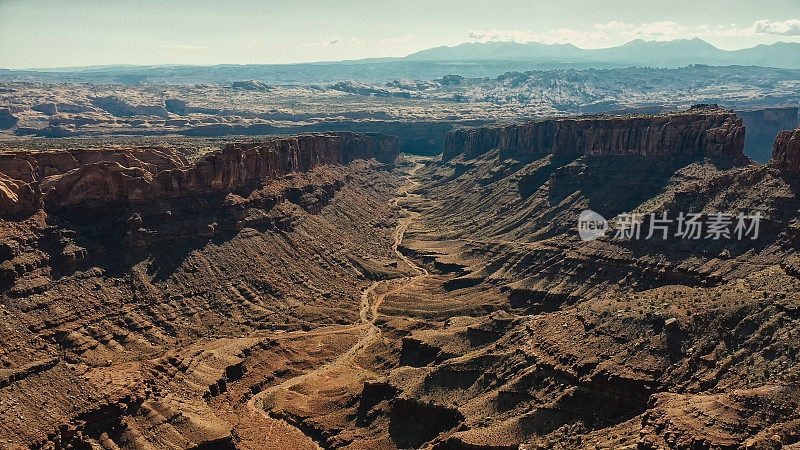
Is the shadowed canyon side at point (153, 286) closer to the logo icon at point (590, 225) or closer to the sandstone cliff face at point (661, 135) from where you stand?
the logo icon at point (590, 225)

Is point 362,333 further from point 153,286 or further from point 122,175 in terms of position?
point 122,175

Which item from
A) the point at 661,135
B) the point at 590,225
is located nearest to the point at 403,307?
the point at 590,225

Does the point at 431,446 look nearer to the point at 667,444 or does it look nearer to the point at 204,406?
the point at 667,444

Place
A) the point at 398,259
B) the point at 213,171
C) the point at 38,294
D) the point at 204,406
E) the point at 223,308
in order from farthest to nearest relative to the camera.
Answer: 1. the point at 398,259
2. the point at 213,171
3. the point at 223,308
4. the point at 38,294
5. the point at 204,406

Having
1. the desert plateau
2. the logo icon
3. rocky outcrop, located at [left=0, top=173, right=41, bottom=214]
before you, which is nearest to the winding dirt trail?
the desert plateau

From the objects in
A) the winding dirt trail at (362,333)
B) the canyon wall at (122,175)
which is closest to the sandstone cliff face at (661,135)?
the winding dirt trail at (362,333)

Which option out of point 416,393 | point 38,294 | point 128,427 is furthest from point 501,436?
point 38,294

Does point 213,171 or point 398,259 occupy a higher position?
point 213,171
